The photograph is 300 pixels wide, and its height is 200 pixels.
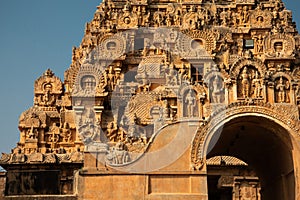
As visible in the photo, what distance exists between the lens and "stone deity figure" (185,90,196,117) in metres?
20.1

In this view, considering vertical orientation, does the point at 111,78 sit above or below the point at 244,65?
above

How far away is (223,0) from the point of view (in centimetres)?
2975

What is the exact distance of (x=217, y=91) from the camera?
20.3 metres

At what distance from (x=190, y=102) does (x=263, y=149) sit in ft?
16.1

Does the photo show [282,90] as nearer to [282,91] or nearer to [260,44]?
[282,91]

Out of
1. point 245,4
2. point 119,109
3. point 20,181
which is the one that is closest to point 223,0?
point 245,4

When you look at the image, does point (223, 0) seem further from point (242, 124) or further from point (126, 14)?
point (242, 124)

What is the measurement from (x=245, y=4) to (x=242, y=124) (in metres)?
9.43

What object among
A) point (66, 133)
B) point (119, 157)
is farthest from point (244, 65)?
point (66, 133)

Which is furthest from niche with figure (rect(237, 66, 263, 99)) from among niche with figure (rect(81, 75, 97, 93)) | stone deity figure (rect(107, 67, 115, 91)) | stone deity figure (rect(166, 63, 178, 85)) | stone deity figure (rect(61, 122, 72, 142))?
stone deity figure (rect(61, 122, 72, 142))

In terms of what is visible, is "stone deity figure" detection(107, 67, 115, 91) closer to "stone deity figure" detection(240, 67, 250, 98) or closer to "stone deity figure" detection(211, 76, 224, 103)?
"stone deity figure" detection(211, 76, 224, 103)

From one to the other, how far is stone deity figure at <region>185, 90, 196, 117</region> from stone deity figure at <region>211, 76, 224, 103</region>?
70 cm

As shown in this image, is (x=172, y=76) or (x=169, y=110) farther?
(x=172, y=76)

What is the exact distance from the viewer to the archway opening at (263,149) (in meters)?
20.6
